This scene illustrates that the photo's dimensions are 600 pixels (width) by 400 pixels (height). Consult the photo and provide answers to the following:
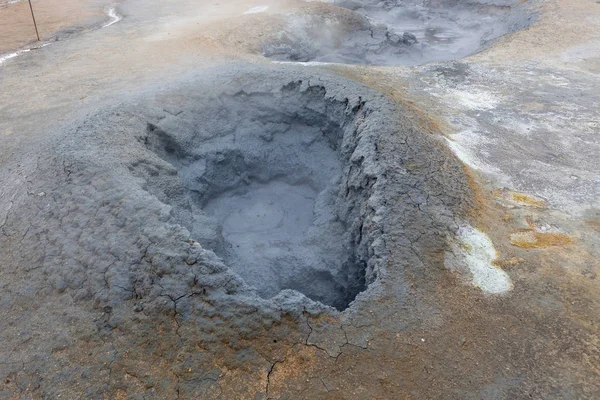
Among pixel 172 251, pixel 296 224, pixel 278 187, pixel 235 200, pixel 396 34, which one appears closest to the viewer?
pixel 172 251

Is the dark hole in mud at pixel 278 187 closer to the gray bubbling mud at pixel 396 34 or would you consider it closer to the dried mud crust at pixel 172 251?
the dried mud crust at pixel 172 251

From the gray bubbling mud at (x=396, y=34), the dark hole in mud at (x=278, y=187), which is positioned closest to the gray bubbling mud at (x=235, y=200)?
the dark hole in mud at (x=278, y=187)

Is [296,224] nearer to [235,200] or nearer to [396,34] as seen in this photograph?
[235,200]

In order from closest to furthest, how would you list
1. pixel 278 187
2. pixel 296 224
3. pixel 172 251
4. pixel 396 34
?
pixel 172 251 < pixel 296 224 < pixel 278 187 < pixel 396 34

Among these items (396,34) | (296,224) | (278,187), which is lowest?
(296,224)

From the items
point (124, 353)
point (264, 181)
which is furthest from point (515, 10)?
point (124, 353)

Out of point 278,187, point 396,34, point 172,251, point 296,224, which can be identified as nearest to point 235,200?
point 278,187

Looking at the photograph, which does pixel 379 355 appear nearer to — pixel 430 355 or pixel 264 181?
pixel 430 355
